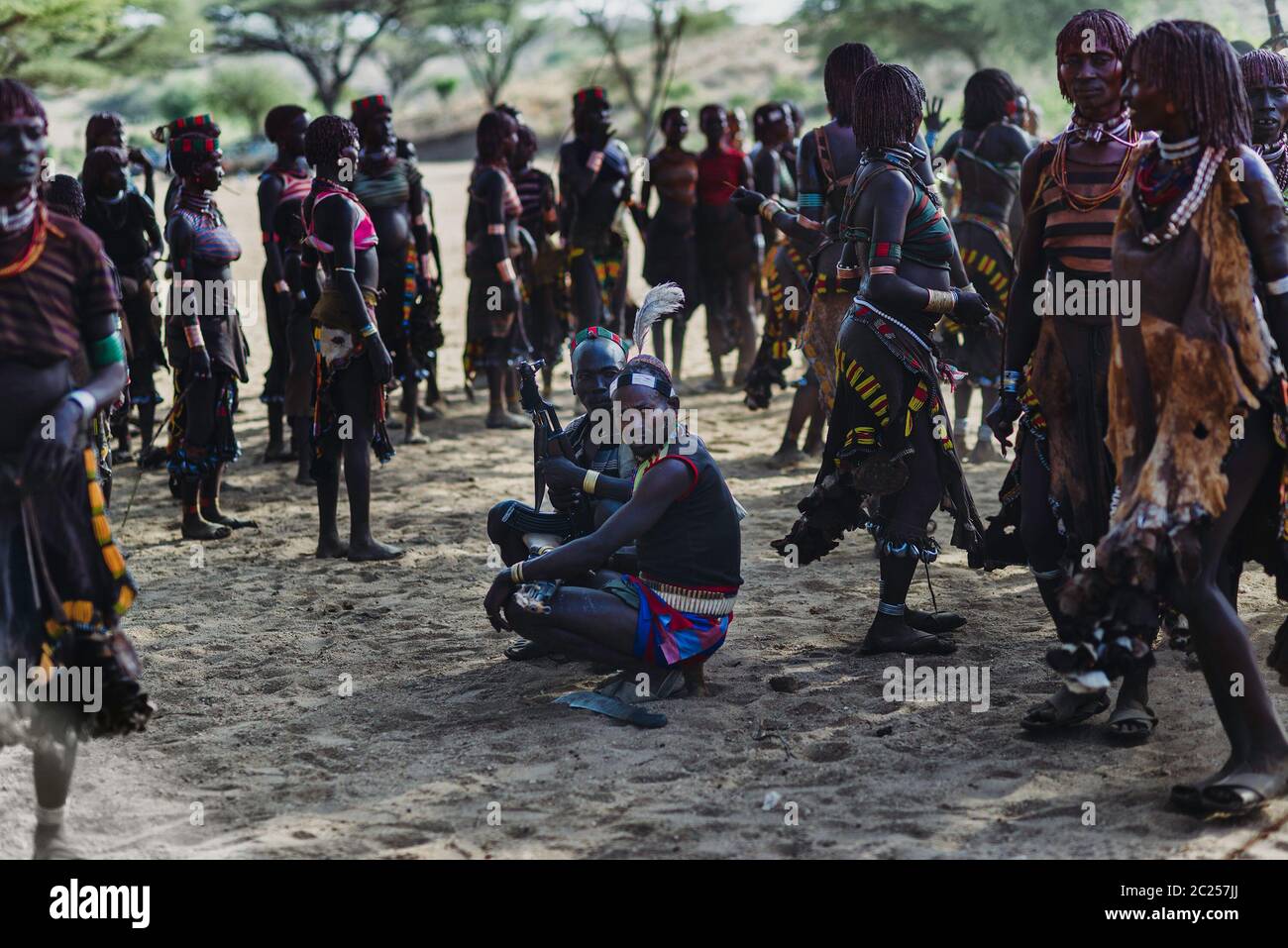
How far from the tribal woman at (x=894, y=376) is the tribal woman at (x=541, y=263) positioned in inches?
200

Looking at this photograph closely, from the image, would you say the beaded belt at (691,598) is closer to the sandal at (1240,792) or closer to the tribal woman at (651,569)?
the tribal woman at (651,569)

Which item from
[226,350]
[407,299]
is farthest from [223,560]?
[407,299]

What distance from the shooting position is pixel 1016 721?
4773 mm

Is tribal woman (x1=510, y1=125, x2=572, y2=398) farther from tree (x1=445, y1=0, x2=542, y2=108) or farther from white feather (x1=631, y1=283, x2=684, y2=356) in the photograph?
tree (x1=445, y1=0, x2=542, y2=108)

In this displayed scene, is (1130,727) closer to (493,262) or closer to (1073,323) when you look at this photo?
(1073,323)

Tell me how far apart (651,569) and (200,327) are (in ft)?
10.9

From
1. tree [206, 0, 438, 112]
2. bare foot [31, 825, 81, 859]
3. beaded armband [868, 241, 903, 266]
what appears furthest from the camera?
tree [206, 0, 438, 112]

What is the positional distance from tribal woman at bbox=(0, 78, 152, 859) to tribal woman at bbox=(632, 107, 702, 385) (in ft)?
24.1

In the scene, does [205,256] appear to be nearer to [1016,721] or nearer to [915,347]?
[915,347]

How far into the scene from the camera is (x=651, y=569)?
500cm

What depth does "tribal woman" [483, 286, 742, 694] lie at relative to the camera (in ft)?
15.9

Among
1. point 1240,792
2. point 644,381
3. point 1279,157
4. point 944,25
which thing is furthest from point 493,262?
point 944,25

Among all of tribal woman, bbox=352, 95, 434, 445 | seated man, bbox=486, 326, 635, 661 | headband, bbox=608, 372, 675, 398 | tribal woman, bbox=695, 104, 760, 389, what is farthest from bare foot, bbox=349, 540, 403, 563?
tribal woman, bbox=695, 104, 760, 389

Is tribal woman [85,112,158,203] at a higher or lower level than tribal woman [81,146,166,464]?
higher
